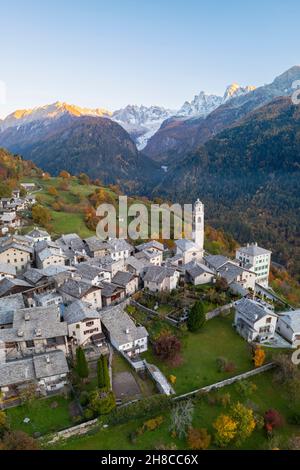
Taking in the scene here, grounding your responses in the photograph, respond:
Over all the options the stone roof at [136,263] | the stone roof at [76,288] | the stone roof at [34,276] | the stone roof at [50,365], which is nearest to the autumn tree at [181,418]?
the stone roof at [50,365]

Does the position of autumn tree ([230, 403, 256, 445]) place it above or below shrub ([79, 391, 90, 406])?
below

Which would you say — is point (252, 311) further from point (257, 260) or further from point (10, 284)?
point (10, 284)

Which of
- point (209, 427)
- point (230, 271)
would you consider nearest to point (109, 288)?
point (230, 271)

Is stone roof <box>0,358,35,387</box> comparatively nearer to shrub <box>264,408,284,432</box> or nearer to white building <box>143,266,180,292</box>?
shrub <box>264,408,284,432</box>

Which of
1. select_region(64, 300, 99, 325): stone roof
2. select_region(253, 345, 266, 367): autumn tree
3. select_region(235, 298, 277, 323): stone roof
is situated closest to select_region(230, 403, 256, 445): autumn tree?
select_region(253, 345, 266, 367): autumn tree

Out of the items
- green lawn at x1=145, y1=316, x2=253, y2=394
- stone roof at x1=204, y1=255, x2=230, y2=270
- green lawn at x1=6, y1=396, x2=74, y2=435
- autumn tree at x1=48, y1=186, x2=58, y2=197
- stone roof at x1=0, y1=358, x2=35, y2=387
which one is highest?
autumn tree at x1=48, y1=186, x2=58, y2=197

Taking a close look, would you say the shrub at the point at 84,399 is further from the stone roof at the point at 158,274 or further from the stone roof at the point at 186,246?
the stone roof at the point at 186,246
